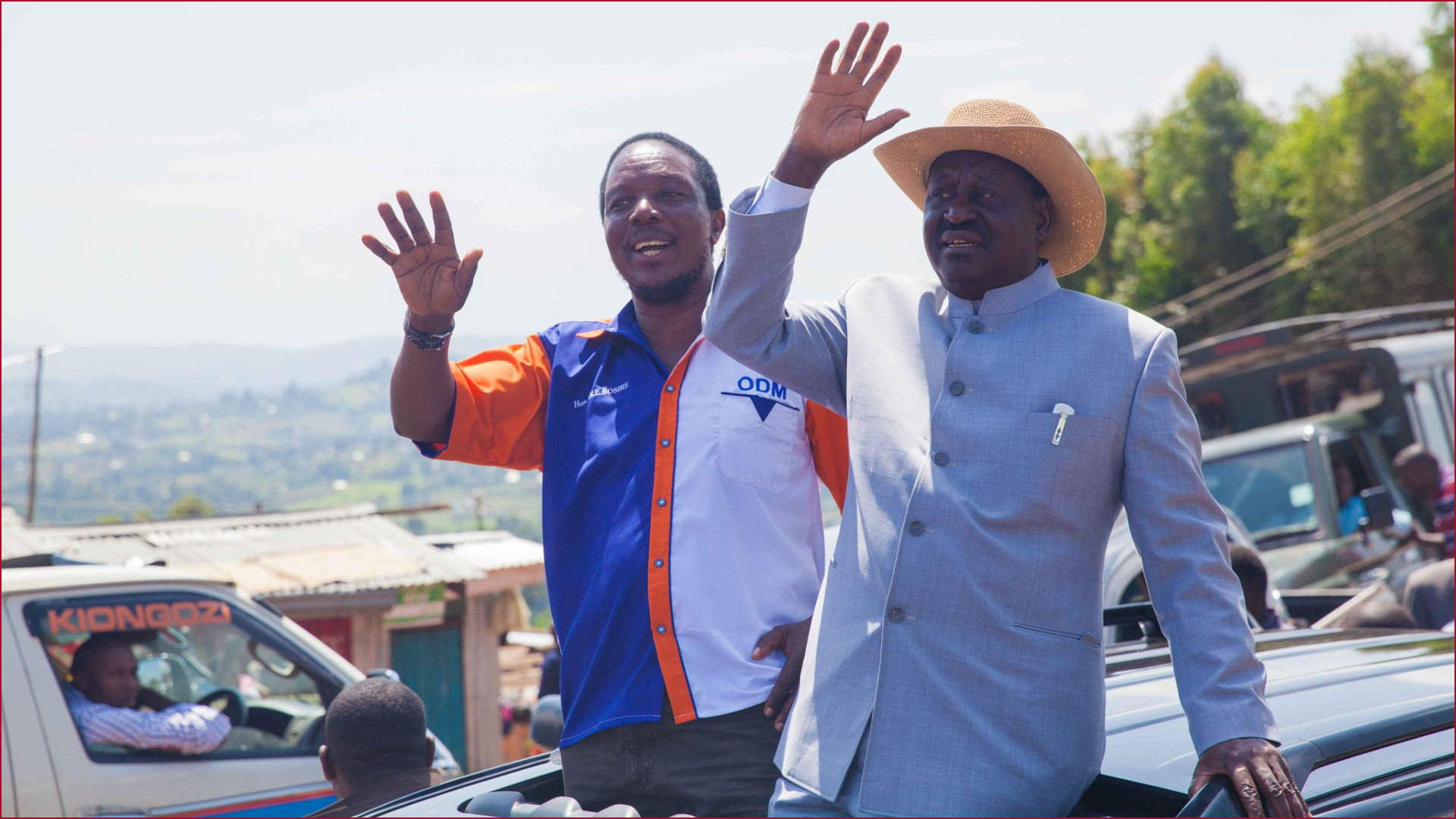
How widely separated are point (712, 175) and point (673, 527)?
2.96ft

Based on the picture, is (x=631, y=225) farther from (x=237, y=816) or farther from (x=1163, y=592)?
(x=237, y=816)

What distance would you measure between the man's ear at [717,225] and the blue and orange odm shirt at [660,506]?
301 mm

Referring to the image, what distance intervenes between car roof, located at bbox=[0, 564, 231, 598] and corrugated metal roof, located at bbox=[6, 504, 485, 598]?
280cm

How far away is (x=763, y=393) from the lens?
2.81 meters

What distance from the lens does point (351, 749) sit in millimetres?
3799

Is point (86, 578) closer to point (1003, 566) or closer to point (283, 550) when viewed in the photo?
point (1003, 566)

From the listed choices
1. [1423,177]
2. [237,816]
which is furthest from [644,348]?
[1423,177]

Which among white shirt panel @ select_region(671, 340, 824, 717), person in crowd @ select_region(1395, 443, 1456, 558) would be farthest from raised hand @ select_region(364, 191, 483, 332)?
person in crowd @ select_region(1395, 443, 1456, 558)

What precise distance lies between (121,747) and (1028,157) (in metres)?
4.12

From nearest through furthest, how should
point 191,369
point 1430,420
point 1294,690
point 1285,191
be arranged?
point 1294,690
point 1430,420
point 1285,191
point 191,369

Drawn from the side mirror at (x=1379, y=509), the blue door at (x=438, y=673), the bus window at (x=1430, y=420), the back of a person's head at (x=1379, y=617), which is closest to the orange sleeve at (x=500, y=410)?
the back of a person's head at (x=1379, y=617)

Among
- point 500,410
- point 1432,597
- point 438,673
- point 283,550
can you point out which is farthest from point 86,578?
point 438,673

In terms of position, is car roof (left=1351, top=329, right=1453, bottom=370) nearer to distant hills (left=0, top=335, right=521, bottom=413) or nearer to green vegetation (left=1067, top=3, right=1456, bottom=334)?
green vegetation (left=1067, top=3, right=1456, bottom=334)

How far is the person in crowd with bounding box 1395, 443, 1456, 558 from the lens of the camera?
28.7 ft
